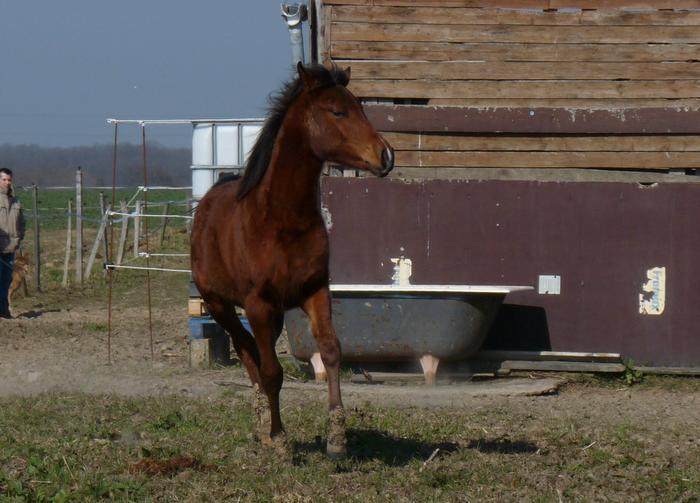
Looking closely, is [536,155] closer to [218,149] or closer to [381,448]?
[381,448]

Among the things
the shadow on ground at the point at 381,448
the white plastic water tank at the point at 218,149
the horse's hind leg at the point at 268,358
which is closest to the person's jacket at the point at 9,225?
the white plastic water tank at the point at 218,149

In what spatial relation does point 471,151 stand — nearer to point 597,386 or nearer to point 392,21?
point 392,21

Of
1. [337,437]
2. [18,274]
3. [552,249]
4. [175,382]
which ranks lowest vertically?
[175,382]

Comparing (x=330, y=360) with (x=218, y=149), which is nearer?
(x=330, y=360)

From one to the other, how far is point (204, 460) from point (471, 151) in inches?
235

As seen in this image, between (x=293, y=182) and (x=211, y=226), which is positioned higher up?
(x=293, y=182)

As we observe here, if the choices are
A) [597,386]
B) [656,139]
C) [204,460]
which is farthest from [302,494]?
[656,139]

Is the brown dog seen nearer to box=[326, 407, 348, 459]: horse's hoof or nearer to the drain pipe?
the drain pipe

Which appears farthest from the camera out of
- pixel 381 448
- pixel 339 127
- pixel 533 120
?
pixel 533 120

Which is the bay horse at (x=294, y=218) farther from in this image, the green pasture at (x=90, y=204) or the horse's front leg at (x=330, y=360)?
the green pasture at (x=90, y=204)

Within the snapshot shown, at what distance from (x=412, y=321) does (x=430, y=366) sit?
1.54 ft

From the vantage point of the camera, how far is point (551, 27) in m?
11.9

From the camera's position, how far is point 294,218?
243 inches

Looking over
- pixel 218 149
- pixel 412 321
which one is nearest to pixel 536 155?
pixel 412 321
